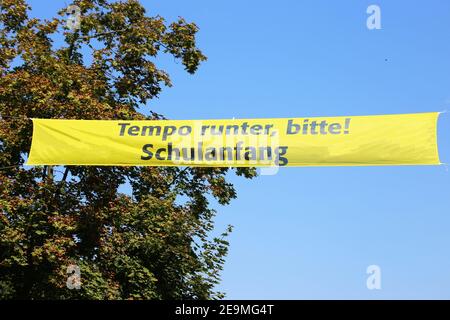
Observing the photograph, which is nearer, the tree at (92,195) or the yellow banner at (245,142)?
the yellow banner at (245,142)

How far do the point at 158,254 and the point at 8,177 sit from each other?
15.1 ft

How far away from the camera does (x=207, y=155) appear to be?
428 inches

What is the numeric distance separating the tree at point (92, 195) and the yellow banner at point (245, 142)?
448 cm

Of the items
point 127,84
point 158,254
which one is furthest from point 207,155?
point 127,84

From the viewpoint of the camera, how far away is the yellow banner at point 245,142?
33.6 ft

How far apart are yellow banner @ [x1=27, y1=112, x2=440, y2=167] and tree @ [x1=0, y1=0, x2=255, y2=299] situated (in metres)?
4.48

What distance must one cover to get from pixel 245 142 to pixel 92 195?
7543 mm

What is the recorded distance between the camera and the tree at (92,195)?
15445mm

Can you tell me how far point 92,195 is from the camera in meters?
16.9

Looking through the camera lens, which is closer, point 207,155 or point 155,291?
point 207,155
